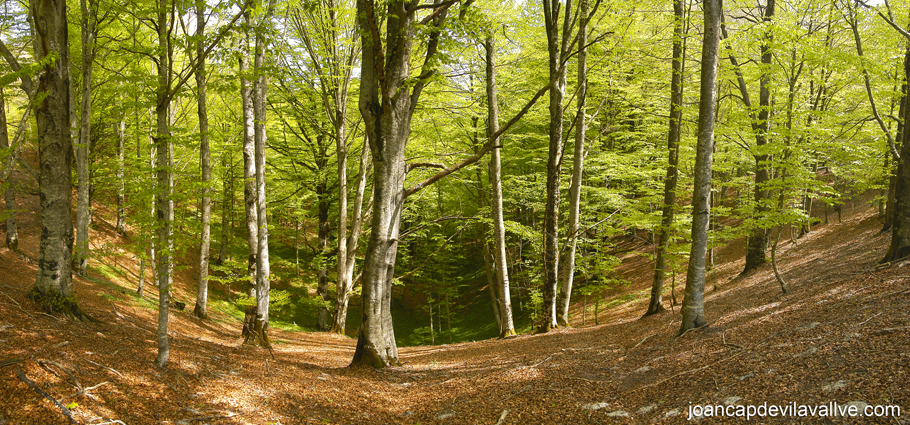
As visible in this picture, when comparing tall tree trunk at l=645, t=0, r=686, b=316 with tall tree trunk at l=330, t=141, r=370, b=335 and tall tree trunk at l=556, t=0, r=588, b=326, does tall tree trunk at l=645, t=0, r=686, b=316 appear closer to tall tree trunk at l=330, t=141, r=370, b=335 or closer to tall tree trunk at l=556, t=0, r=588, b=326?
tall tree trunk at l=556, t=0, r=588, b=326

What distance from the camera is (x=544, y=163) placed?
58.6 feet

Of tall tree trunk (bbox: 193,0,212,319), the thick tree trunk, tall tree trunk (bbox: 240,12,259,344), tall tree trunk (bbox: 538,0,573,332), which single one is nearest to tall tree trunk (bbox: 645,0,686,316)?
tall tree trunk (bbox: 538,0,573,332)

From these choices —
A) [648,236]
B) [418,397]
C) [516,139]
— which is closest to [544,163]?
[516,139]

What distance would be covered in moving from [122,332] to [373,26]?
17.9 ft

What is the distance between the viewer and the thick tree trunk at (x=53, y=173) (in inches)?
223

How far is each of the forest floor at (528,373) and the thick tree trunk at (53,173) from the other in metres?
0.37

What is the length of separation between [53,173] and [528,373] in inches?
256

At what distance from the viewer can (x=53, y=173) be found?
571cm

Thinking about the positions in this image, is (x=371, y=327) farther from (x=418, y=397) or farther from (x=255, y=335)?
(x=255, y=335)

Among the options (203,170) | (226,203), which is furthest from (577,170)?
(226,203)

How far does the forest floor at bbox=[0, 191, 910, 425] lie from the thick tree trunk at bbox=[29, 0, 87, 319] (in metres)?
0.37

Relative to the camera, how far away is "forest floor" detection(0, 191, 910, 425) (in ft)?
11.4

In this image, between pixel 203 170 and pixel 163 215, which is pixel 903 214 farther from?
pixel 203 170

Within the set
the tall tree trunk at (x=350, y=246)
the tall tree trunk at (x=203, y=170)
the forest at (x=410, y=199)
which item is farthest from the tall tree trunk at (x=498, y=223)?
the tall tree trunk at (x=203, y=170)
